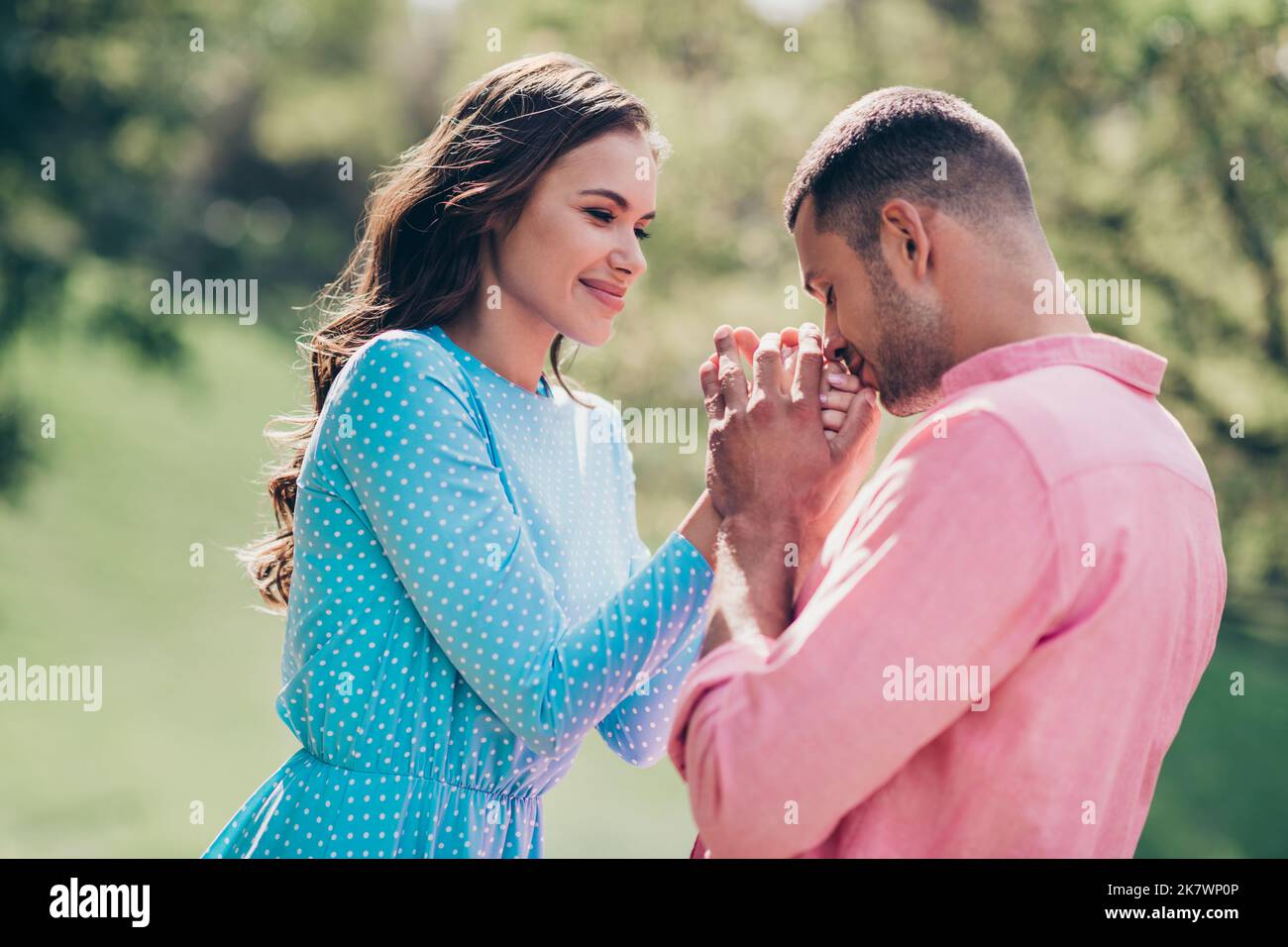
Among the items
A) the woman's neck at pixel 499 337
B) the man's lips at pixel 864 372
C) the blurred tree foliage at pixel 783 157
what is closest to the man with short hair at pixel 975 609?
the man's lips at pixel 864 372

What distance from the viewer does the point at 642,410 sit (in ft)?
24.8

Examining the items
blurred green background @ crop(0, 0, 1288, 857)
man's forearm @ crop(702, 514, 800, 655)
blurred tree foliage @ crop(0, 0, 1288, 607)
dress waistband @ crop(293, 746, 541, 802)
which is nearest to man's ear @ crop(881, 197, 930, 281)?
man's forearm @ crop(702, 514, 800, 655)

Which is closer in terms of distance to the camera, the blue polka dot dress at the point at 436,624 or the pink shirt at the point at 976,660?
the pink shirt at the point at 976,660

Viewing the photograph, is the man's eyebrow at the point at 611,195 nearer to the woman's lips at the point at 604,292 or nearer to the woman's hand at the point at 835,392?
the woman's lips at the point at 604,292

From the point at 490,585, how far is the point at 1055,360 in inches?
32.8

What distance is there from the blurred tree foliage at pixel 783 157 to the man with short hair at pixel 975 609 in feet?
17.2

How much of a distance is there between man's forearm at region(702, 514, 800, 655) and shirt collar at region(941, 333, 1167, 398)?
31cm

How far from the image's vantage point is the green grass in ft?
24.5

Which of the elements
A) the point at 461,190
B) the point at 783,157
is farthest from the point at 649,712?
the point at 783,157

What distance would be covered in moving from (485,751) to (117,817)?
246 inches

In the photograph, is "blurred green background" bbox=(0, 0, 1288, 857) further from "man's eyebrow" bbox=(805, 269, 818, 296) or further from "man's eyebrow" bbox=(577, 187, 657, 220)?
"man's eyebrow" bbox=(805, 269, 818, 296)

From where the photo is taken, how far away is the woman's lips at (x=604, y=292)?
84.4 inches
